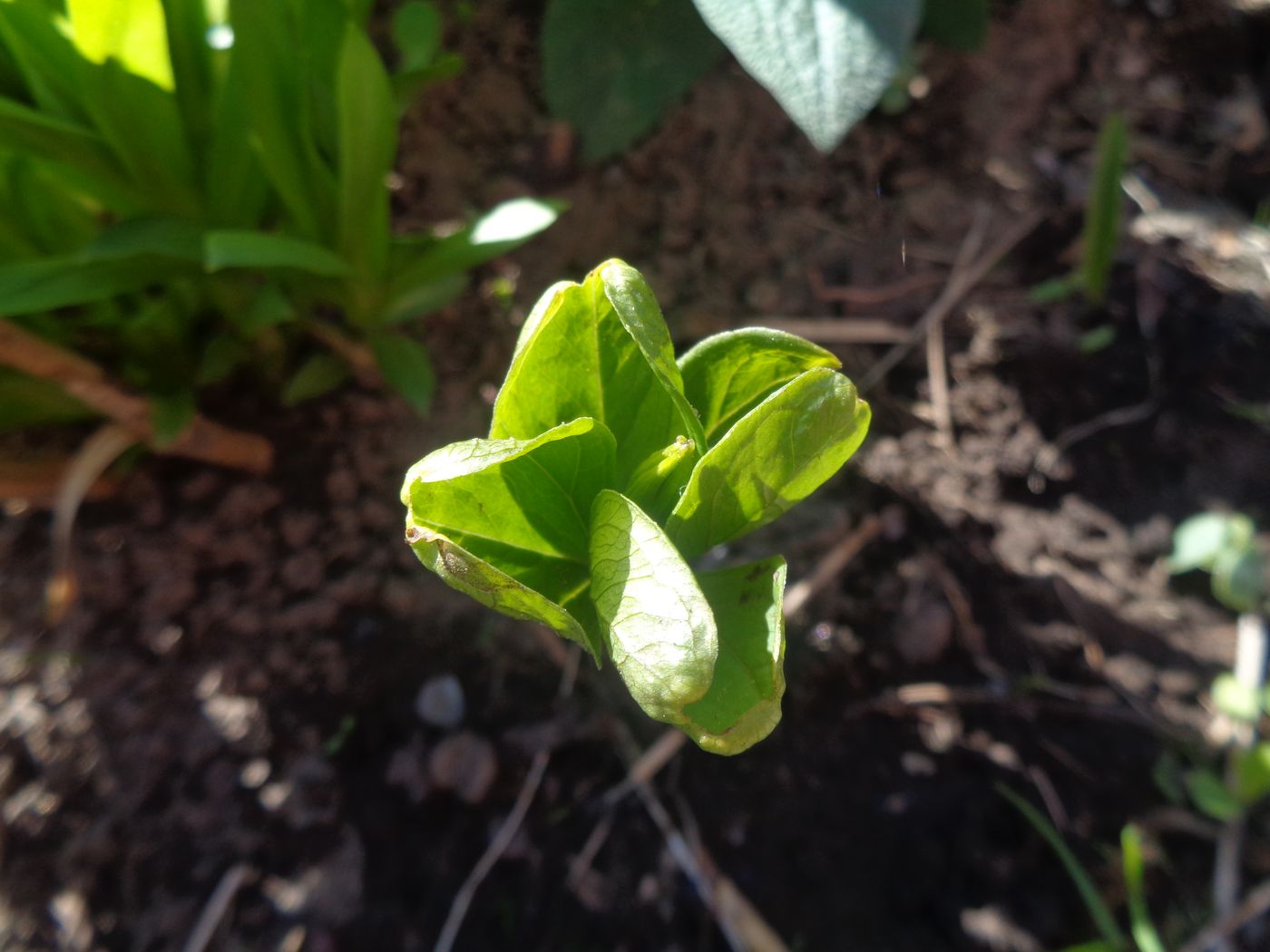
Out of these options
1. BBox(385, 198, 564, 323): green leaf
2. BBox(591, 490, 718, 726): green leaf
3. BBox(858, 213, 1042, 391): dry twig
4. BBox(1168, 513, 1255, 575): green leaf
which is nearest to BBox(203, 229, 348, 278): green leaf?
BBox(385, 198, 564, 323): green leaf

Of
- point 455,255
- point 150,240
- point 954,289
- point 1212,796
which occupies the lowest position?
point 1212,796

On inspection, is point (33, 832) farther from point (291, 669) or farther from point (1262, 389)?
point (1262, 389)

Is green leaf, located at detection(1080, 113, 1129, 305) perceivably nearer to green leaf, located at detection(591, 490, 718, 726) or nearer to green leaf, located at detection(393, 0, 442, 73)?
green leaf, located at detection(393, 0, 442, 73)

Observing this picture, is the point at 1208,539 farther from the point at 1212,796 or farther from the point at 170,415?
the point at 170,415

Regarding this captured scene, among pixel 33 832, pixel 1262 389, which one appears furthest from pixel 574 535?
pixel 1262 389

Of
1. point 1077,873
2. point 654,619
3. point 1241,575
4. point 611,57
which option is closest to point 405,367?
point 611,57

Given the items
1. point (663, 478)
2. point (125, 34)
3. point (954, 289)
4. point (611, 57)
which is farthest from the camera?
point (954, 289)

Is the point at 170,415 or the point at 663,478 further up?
the point at 663,478

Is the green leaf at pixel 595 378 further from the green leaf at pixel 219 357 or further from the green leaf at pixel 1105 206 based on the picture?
the green leaf at pixel 1105 206
